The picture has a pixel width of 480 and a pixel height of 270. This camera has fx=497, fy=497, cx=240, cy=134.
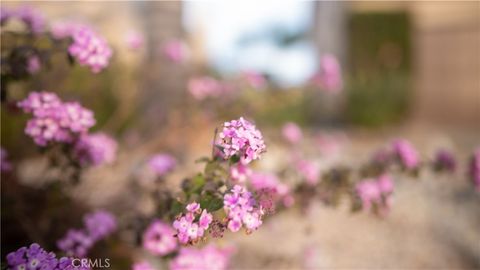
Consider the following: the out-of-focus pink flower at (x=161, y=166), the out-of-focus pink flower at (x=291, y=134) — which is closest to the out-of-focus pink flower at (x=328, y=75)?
the out-of-focus pink flower at (x=291, y=134)

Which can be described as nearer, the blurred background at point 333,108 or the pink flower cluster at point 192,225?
the pink flower cluster at point 192,225

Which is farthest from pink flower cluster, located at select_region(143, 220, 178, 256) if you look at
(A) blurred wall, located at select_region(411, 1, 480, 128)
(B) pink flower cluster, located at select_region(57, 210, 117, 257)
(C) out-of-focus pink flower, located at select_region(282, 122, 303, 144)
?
(A) blurred wall, located at select_region(411, 1, 480, 128)

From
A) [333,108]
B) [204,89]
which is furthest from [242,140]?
[333,108]

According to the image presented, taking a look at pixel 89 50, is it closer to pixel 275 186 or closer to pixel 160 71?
pixel 275 186

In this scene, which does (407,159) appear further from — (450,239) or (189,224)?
(450,239)

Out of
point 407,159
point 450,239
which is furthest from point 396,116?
point 407,159

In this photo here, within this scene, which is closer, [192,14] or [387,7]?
[387,7]

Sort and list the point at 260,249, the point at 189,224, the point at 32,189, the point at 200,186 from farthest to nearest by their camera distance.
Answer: the point at 260,249 → the point at 32,189 → the point at 200,186 → the point at 189,224

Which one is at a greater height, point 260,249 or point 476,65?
point 476,65

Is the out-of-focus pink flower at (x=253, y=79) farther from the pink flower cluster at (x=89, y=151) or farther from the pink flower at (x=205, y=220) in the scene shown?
the pink flower at (x=205, y=220)
